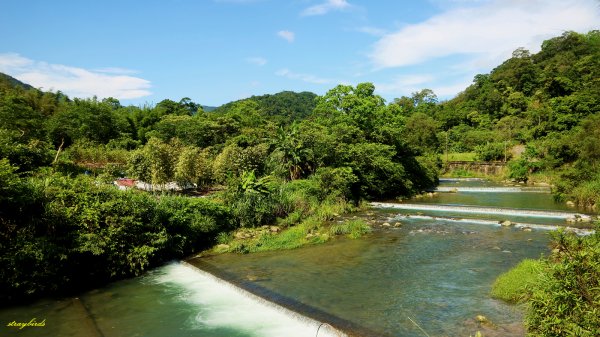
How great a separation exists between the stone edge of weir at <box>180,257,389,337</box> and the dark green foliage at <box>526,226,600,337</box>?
4128 mm

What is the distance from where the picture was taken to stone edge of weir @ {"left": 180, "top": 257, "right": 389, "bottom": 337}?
10047 millimetres

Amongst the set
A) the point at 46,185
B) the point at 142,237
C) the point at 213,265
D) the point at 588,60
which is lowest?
the point at 213,265

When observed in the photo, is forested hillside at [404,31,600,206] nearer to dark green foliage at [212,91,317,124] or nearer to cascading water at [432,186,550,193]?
cascading water at [432,186,550,193]

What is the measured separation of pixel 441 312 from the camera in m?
11.4

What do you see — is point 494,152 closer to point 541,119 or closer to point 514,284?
point 541,119

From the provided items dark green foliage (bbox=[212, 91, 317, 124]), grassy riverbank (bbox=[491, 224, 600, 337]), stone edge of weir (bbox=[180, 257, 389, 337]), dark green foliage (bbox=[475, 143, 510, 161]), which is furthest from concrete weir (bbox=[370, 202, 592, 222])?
dark green foliage (bbox=[212, 91, 317, 124])

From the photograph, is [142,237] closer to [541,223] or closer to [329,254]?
[329,254]

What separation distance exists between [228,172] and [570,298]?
25.3m

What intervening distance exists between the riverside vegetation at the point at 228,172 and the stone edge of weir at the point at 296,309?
12.2 ft

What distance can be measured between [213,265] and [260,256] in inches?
94.9

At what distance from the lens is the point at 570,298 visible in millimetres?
6727

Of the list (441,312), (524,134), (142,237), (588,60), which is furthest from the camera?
(588,60)

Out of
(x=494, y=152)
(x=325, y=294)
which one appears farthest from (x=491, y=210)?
(x=494, y=152)

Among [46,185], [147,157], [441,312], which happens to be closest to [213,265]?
[46,185]
